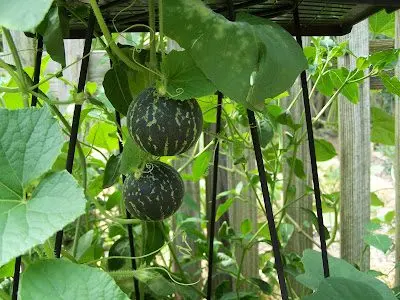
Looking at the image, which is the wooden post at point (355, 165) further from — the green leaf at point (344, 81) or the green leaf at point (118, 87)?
the green leaf at point (118, 87)

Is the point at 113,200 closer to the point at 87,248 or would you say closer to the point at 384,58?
the point at 87,248

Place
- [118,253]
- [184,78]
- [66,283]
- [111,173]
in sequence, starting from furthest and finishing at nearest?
[118,253] → [111,173] → [184,78] → [66,283]

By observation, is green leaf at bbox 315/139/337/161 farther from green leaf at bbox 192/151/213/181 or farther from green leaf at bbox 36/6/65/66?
green leaf at bbox 36/6/65/66

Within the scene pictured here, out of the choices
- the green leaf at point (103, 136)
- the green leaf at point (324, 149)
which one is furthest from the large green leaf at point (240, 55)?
the green leaf at point (324, 149)

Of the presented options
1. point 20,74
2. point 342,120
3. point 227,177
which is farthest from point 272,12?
point 227,177

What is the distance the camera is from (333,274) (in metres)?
0.69

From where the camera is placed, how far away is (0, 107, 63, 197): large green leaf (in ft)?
1.52

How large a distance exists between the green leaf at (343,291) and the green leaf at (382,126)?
925 millimetres

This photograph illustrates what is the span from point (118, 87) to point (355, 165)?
776 millimetres

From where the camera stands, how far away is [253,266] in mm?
1534

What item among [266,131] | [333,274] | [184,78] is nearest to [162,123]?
[184,78]

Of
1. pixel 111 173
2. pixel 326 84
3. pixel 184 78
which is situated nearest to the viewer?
pixel 184 78

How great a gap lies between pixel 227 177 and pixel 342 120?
1.18 feet

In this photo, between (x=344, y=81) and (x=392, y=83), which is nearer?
(x=392, y=83)
